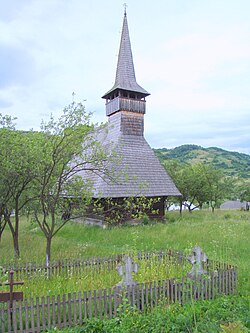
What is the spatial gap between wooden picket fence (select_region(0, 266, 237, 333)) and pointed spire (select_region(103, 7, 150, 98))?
55.9 ft

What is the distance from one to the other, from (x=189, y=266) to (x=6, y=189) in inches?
231

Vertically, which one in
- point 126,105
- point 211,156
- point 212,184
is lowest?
point 212,184

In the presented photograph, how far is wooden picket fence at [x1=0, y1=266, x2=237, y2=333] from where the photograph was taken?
17.5 ft

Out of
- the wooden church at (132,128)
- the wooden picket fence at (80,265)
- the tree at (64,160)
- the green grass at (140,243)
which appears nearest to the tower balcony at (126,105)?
the wooden church at (132,128)

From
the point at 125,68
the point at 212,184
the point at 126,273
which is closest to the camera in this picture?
the point at 126,273

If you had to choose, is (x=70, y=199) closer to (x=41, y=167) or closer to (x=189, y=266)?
(x=41, y=167)

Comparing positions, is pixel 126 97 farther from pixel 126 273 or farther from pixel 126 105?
pixel 126 273

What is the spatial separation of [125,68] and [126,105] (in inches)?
121

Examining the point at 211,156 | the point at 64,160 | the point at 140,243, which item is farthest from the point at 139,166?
the point at 211,156

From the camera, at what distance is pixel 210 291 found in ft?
22.4

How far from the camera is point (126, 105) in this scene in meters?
21.8

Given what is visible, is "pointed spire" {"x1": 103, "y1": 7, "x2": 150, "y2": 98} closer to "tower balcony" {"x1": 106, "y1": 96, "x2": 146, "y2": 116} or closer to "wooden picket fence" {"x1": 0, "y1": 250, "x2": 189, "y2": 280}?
"tower balcony" {"x1": 106, "y1": 96, "x2": 146, "y2": 116}

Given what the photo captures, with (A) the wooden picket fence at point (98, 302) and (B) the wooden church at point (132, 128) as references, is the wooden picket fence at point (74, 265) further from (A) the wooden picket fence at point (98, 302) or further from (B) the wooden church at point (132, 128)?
Result: (B) the wooden church at point (132, 128)

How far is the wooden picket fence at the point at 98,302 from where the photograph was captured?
17.5 feet
